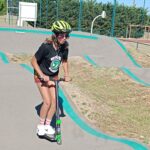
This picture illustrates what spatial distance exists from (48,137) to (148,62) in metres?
11.7

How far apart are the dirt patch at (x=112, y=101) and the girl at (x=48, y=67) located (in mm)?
1390

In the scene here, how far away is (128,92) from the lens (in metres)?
9.52

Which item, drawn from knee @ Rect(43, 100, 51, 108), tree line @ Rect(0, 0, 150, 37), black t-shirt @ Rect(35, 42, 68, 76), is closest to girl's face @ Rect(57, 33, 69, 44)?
black t-shirt @ Rect(35, 42, 68, 76)

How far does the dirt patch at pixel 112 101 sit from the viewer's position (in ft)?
22.1

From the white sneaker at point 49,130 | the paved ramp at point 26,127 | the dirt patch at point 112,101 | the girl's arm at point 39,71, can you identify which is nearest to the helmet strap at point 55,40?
the girl's arm at point 39,71

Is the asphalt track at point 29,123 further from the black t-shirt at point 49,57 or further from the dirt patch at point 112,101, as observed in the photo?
the black t-shirt at point 49,57

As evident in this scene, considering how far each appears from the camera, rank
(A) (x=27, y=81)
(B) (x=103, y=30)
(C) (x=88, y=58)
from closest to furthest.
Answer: (A) (x=27, y=81), (C) (x=88, y=58), (B) (x=103, y=30)

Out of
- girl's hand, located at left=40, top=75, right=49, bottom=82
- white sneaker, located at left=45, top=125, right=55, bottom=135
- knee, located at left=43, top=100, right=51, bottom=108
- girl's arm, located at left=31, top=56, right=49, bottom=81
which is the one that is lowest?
white sneaker, located at left=45, top=125, right=55, bottom=135

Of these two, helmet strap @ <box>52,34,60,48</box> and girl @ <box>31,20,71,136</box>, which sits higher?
helmet strap @ <box>52,34,60,48</box>

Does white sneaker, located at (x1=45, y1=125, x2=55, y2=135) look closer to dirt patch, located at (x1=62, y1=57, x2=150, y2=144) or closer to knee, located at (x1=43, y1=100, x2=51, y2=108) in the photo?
knee, located at (x1=43, y1=100, x2=51, y2=108)

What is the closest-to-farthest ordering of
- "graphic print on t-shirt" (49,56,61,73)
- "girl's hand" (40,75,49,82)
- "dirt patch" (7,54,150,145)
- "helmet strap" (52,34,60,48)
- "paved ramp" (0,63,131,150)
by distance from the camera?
"girl's hand" (40,75,49,82), "helmet strap" (52,34,60,48), "graphic print on t-shirt" (49,56,61,73), "paved ramp" (0,63,131,150), "dirt patch" (7,54,150,145)

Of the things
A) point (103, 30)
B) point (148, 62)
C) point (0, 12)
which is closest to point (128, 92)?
point (148, 62)

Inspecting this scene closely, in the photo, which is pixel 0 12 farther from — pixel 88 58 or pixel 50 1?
pixel 88 58

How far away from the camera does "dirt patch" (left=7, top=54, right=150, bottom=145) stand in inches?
265
